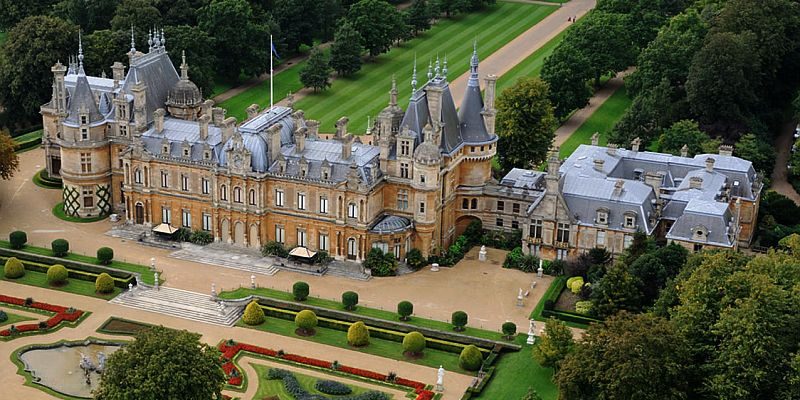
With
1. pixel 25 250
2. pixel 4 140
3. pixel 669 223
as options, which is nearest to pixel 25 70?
pixel 4 140

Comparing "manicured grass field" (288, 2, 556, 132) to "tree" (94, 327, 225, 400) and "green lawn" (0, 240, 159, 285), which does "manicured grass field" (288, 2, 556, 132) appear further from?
"tree" (94, 327, 225, 400)

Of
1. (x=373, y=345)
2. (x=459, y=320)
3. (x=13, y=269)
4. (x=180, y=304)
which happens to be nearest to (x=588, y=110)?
(x=459, y=320)

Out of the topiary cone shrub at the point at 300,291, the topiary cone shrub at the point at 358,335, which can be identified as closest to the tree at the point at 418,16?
the topiary cone shrub at the point at 300,291

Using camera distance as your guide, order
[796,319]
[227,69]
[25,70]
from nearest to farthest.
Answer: [796,319]
[25,70]
[227,69]

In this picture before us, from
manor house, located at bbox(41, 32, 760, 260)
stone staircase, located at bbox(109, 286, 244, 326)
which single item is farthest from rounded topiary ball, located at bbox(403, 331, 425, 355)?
manor house, located at bbox(41, 32, 760, 260)

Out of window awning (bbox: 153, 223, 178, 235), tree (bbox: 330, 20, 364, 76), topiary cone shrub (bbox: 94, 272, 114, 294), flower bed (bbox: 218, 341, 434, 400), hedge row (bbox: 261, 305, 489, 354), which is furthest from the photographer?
tree (bbox: 330, 20, 364, 76)

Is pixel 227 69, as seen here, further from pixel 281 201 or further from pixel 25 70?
pixel 281 201
